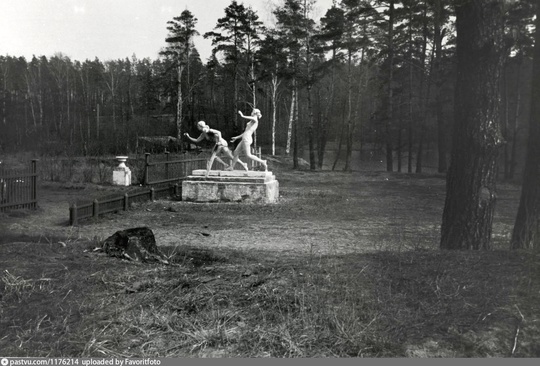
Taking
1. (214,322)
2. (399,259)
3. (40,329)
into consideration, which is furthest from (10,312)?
(399,259)

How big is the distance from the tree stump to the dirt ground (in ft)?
3.15

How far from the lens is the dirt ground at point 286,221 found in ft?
29.8

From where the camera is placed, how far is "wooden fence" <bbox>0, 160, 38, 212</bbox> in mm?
12406

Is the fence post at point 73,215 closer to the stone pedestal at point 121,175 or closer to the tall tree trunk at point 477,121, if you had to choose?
the tall tree trunk at point 477,121

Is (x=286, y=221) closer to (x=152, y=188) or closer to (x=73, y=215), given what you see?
(x=73, y=215)

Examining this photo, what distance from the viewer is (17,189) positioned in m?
13.0

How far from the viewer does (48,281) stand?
4.58 metres

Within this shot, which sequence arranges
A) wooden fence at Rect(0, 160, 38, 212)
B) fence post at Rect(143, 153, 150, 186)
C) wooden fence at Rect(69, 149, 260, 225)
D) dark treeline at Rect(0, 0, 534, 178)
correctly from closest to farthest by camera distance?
wooden fence at Rect(69, 149, 260, 225) < wooden fence at Rect(0, 160, 38, 212) < fence post at Rect(143, 153, 150, 186) < dark treeline at Rect(0, 0, 534, 178)

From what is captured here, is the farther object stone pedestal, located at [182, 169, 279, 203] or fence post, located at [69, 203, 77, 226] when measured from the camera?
stone pedestal, located at [182, 169, 279, 203]

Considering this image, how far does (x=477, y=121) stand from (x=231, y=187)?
9546 mm

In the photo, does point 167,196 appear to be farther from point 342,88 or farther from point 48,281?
point 342,88

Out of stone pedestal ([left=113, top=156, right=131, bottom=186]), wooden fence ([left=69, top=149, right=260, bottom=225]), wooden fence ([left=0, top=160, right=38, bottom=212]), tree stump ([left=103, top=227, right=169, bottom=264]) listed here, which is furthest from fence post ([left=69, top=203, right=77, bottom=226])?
stone pedestal ([left=113, top=156, right=131, bottom=186])

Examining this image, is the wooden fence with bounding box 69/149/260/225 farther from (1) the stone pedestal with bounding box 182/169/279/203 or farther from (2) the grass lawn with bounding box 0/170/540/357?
(2) the grass lawn with bounding box 0/170/540/357

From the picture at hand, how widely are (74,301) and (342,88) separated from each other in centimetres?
4492
